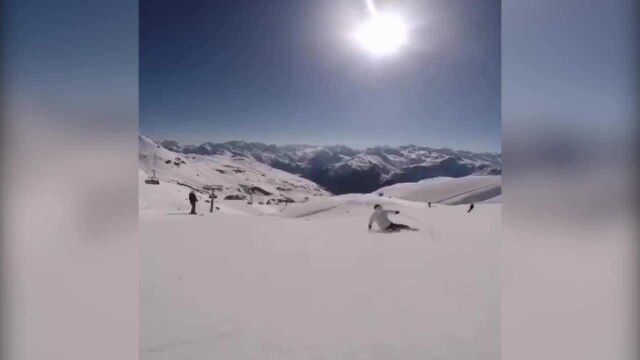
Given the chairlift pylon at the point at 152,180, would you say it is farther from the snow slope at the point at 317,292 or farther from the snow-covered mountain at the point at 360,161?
the snow slope at the point at 317,292

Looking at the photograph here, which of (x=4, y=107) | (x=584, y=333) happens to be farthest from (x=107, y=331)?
(x=584, y=333)

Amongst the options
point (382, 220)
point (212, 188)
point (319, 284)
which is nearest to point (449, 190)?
point (382, 220)

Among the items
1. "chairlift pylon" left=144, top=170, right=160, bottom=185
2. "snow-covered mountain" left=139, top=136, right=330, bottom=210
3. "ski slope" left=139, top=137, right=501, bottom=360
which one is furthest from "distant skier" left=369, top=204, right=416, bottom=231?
"chairlift pylon" left=144, top=170, right=160, bottom=185

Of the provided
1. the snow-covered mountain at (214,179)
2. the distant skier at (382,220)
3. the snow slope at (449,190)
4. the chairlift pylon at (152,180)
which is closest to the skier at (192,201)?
the snow-covered mountain at (214,179)

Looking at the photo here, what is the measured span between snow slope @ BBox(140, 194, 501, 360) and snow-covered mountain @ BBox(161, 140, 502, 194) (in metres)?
0.48

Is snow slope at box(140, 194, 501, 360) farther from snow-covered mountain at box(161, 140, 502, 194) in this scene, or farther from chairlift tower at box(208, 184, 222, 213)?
chairlift tower at box(208, 184, 222, 213)

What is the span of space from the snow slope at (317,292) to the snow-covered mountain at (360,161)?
48cm

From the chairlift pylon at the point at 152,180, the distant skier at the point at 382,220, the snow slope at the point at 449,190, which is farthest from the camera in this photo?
the chairlift pylon at the point at 152,180

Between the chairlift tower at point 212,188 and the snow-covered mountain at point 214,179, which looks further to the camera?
the chairlift tower at point 212,188

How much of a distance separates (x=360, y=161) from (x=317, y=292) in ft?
3.45

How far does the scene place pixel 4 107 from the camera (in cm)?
84

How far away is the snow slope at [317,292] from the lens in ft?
3.71

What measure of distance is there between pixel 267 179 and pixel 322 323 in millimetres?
1619

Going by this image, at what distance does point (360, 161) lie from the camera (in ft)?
Answer: 7.02
